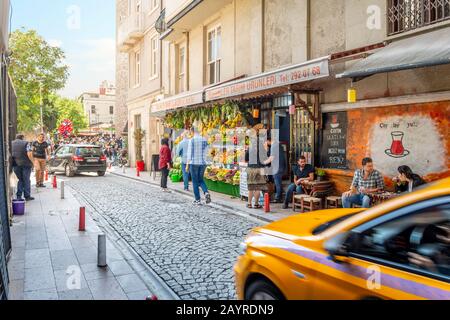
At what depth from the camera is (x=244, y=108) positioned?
42.5 ft

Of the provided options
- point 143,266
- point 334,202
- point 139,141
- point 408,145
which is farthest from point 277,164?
point 139,141

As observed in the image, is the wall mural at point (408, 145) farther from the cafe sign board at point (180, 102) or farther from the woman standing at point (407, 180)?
the cafe sign board at point (180, 102)

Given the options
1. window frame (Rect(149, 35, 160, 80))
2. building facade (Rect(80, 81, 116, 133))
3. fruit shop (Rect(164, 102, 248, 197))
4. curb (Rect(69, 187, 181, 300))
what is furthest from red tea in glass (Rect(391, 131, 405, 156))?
building facade (Rect(80, 81, 116, 133))

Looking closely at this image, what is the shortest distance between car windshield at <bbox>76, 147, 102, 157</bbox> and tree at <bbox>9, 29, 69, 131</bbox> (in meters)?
8.71

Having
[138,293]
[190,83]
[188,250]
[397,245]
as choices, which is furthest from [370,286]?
[190,83]

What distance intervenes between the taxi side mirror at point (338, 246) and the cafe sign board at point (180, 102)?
10.9 metres

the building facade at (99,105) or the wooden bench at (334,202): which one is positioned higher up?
the building facade at (99,105)

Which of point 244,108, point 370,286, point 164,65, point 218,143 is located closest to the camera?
point 370,286

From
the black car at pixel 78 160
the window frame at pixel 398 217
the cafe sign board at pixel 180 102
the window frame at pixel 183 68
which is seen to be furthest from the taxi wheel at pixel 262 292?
the black car at pixel 78 160

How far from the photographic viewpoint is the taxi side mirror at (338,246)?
285cm

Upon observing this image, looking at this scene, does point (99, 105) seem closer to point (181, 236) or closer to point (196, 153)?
point (196, 153)

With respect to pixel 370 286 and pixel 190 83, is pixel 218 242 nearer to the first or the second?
pixel 370 286

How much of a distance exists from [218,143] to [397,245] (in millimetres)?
11793

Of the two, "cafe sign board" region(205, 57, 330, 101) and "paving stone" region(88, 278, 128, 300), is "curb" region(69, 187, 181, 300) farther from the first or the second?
"cafe sign board" region(205, 57, 330, 101)
